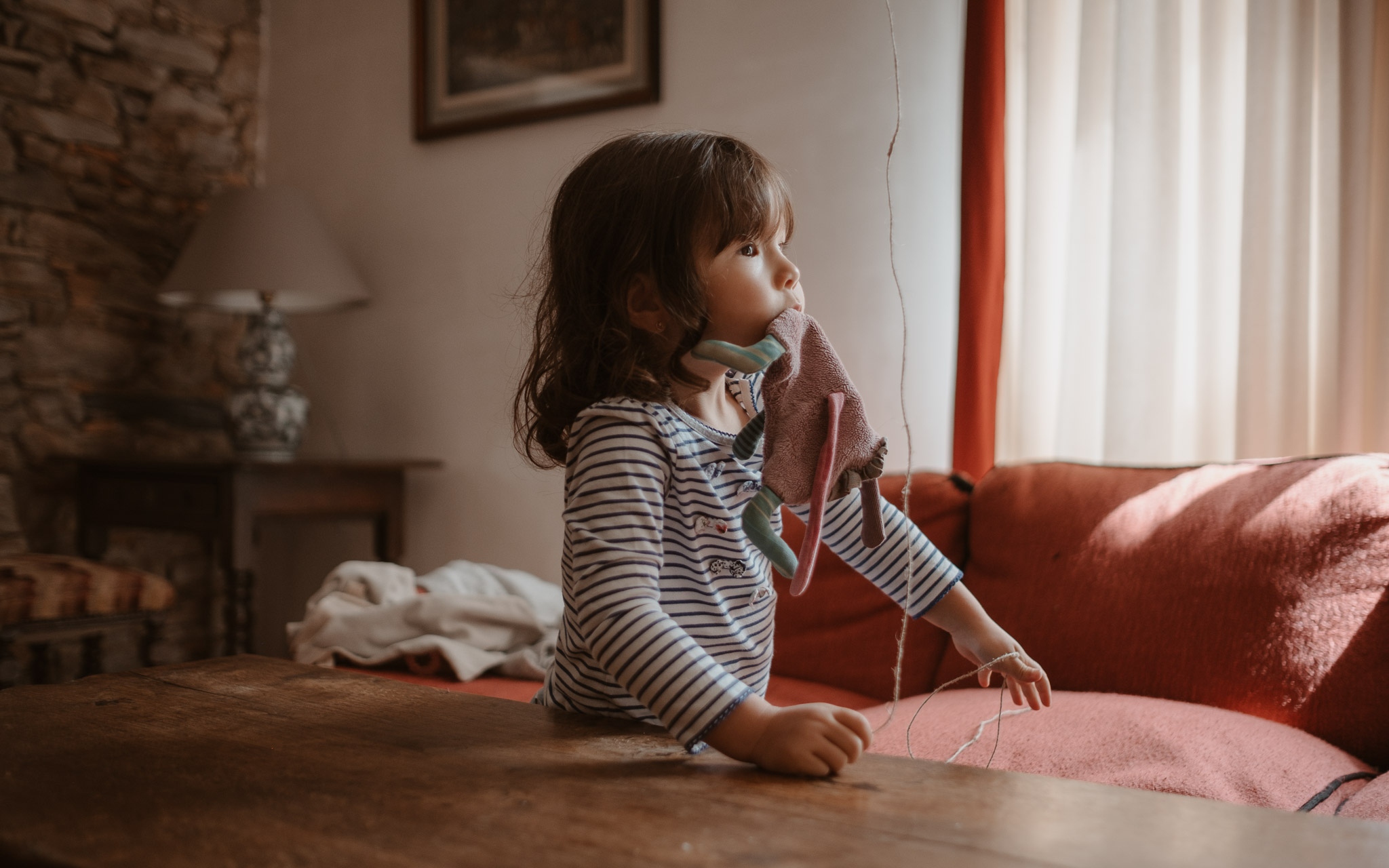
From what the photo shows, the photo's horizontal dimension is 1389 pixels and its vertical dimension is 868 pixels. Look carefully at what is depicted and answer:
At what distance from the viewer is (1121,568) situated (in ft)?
4.64

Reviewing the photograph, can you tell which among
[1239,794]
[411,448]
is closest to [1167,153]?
[1239,794]

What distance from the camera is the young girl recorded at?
0.77 m

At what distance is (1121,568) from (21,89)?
2.90 m

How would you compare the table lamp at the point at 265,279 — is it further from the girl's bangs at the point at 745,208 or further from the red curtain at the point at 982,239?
the girl's bangs at the point at 745,208

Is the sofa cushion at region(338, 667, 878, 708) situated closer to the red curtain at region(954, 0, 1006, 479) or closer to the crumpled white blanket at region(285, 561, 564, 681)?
the crumpled white blanket at region(285, 561, 564, 681)

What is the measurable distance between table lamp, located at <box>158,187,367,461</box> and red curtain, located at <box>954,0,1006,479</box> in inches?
63.6

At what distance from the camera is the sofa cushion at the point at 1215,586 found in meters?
1.23

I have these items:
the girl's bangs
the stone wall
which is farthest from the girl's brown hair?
the stone wall

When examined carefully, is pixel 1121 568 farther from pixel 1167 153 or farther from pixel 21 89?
pixel 21 89

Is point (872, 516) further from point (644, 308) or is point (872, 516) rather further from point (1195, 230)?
point (1195, 230)

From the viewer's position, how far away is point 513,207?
2621mm

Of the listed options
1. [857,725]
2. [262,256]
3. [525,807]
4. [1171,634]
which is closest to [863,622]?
[1171,634]

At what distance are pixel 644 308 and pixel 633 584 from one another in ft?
0.91

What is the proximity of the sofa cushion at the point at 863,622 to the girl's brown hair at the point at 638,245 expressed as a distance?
2.59 ft
